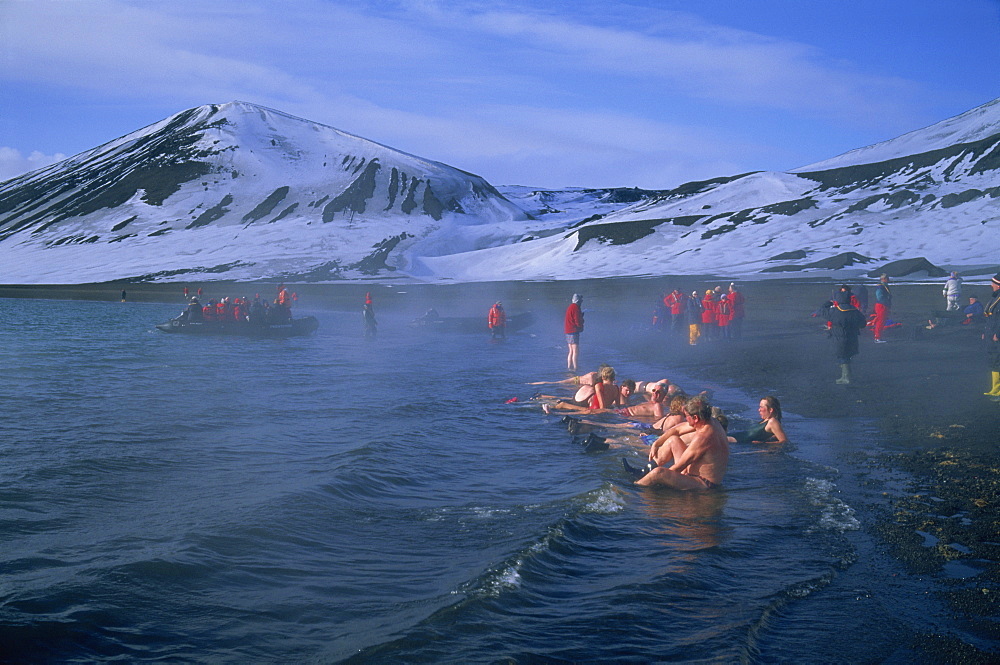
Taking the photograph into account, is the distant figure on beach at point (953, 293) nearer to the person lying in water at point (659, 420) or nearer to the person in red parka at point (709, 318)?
Result: the person in red parka at point (709, 318)

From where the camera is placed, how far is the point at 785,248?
63.2 metres

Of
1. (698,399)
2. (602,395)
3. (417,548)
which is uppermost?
(698,399)

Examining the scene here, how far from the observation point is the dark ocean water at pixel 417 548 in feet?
17.8

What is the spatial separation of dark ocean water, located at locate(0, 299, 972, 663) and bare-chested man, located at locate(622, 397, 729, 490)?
0.20m

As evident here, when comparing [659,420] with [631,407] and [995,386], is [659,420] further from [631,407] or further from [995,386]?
[995,386]

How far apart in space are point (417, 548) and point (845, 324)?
1078 cm

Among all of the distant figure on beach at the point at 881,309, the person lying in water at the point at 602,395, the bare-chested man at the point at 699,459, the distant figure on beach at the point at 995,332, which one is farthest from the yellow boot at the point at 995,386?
the distant figure on beach at the point at 881,309

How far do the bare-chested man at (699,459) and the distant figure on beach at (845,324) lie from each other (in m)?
7.16

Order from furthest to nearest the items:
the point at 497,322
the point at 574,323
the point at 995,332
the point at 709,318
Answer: the point at 497,322 → the point at 709,318 → the point at 574,323 → the point at 995,332

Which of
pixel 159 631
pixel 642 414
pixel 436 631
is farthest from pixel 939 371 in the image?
pixel 159 631

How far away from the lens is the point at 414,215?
478ft

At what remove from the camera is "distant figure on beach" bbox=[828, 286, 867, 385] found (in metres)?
15.0

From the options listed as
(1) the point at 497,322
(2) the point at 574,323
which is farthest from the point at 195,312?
(2) the point at 574,323

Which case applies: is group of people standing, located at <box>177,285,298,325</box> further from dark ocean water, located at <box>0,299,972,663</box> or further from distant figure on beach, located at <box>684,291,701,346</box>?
dark ocean water, located at <box>0,299,972,663</box>
